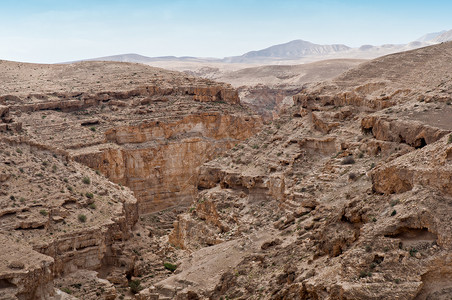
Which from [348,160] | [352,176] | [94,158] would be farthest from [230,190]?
[94,158]

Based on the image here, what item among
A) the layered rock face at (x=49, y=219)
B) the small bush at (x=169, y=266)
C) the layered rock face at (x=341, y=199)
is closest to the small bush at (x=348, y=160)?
the layered rock face at (x=341, y=199)

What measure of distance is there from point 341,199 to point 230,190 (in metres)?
13.2

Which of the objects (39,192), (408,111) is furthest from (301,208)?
(39,192)

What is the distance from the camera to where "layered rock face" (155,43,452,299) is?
17.5m

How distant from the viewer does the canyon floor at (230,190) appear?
1850cm

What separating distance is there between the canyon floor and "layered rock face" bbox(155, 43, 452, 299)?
73 mm

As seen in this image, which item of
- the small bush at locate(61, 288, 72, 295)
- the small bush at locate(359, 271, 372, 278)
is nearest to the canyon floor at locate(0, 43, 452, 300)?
the small bush at locate(359, 271, 372, 278)

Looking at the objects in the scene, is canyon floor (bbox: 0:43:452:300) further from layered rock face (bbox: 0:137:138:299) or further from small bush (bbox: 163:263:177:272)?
small bush (bbox: 163:263:177:272)

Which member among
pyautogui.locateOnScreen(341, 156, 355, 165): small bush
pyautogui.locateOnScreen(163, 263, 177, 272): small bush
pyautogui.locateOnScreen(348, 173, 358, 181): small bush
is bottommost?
pyautogui.locateOnScreen(163, 263, 177, 272): small bush

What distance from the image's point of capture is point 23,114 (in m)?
55.3

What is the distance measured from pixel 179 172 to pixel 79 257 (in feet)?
72.1

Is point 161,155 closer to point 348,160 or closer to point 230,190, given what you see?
point 230,190

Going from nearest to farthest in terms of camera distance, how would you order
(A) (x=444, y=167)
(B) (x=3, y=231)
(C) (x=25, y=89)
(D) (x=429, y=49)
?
(A) (x=444, y=167), (B) (x=3, y=231), (D) (x=429, y=49), (C) (x=25, y=89)

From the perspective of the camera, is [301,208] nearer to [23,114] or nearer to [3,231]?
[3,231]
